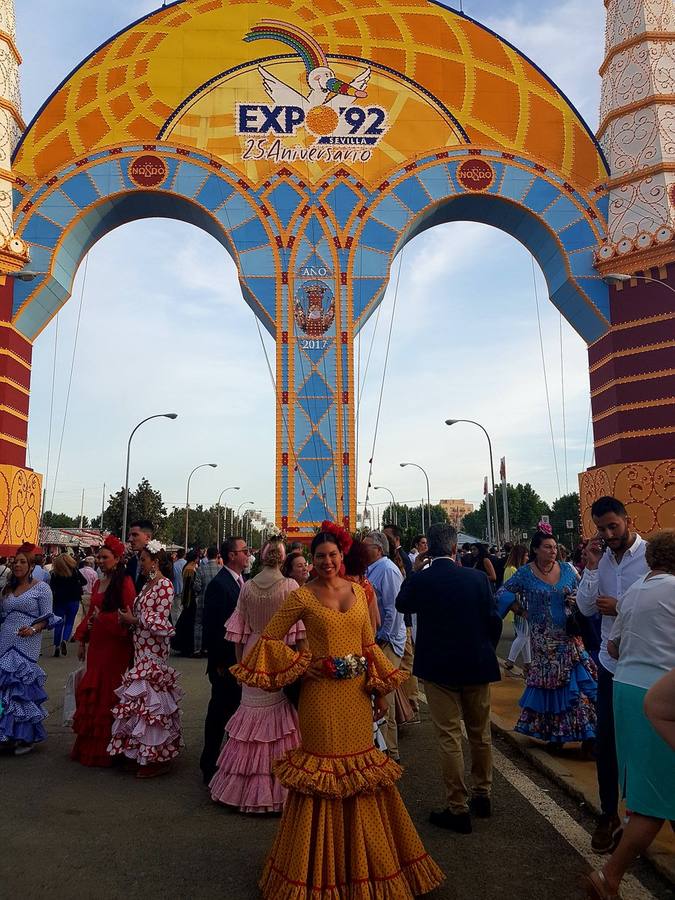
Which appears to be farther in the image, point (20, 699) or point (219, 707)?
point (20, 699)

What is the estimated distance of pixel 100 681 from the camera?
241 inches

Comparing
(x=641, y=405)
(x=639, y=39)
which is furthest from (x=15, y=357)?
(x=639, y=39)

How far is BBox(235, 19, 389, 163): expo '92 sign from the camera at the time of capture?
20.6 meters

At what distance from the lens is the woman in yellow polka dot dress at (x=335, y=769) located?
11.0 ft

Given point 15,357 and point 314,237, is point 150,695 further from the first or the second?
point 314,237

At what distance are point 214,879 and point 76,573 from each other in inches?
391

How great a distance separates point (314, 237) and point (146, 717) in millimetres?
16649

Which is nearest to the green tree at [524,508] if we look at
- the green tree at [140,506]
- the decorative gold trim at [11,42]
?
the green tree at [140,506]

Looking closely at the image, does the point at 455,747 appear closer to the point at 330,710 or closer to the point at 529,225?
the point at 330,710

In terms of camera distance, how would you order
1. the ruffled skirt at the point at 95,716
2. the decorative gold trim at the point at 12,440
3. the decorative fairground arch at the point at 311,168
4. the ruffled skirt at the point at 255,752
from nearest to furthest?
1. the ruffled skirt at the point at 255,752
2. the ruffled skirt at the point at 95,716
3. the decorative gold trim at the point at 12,440
4. the decorative fairground arch at the point at 311,168

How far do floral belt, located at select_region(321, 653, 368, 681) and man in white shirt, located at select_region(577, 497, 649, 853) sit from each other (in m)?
1.57

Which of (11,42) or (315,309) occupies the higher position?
(11,42)

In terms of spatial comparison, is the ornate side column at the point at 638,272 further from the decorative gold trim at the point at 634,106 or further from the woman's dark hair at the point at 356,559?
the woman's dark hair at the point at 356,559

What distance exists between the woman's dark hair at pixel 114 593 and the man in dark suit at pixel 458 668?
9.10 ft
